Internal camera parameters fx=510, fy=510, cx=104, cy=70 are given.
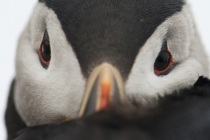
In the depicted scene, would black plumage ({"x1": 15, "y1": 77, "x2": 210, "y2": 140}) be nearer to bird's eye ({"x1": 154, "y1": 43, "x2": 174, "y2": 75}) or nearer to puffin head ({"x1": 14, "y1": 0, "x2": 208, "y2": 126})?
puffin head ({"x1": 14, "y1": 0, "x2": 208, "y2": 126})

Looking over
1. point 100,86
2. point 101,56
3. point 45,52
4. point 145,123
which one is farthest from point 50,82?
point 145,123

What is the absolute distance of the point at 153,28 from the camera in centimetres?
221

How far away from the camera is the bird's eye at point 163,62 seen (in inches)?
89.4

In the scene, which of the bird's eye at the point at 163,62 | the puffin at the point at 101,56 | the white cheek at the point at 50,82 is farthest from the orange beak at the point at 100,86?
the bird's eye at the point at 163,62

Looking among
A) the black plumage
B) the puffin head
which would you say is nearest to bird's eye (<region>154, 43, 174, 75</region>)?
the puffin head

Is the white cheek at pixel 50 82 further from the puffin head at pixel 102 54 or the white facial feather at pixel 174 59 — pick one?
the white facial feather at pixel 174 59

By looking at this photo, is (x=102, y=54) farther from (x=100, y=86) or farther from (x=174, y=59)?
(x=174, y=59)

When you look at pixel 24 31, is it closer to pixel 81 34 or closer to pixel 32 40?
pixel 32 40

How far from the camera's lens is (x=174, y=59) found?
241 centimetres

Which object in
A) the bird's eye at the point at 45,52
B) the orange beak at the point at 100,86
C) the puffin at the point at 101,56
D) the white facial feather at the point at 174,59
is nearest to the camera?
the orange beak at the point at 100,86

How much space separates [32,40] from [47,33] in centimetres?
24

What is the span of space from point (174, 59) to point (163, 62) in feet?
0.43

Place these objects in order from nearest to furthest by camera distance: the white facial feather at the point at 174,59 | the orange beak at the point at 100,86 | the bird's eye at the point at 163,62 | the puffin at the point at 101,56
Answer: the orange beak at the point at 100,86 < the puffin at the point at 101,56 < the white facial feather at the point at 174,59 < the bird's eye at the point at 163,62

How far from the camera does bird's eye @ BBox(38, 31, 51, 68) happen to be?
2427mm
